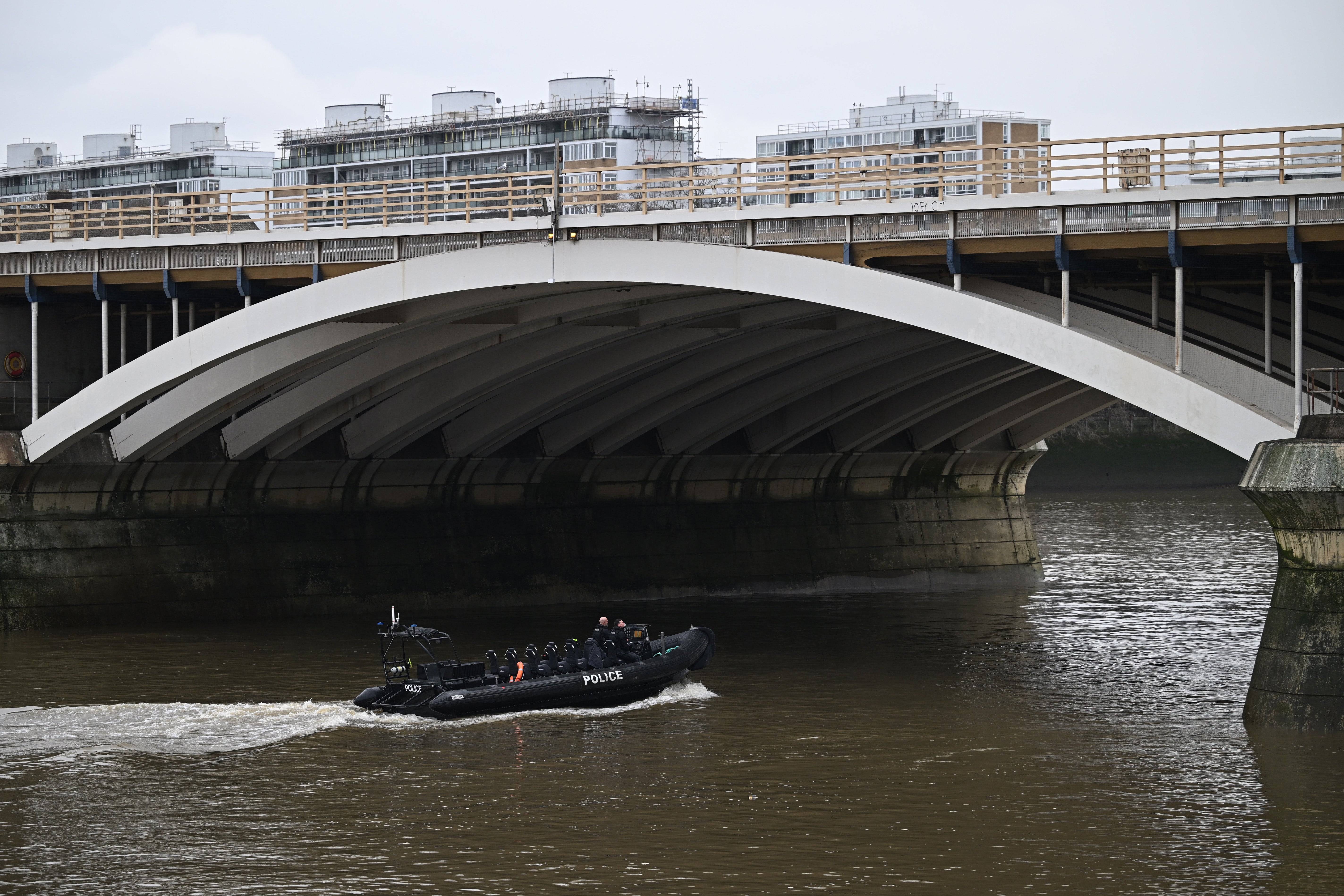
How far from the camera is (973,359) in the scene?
1428 inches

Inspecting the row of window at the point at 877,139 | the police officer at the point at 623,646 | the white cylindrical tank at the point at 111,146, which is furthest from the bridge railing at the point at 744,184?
the white cylindrical tank at the point at 111,146

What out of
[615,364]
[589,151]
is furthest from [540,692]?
[589,151]

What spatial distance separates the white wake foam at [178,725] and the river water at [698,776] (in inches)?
2.9

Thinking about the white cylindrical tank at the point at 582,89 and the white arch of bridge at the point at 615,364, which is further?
the white cylindrical tank at the point at 582,89

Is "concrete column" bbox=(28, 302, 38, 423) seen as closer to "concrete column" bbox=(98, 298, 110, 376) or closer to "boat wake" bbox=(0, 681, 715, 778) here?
"concrete column" bbox=(98, 298, 110, 376)

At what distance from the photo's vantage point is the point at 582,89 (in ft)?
320

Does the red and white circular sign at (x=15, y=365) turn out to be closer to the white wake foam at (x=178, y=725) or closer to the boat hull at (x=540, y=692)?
the white wake foam at (x=178, y=725)

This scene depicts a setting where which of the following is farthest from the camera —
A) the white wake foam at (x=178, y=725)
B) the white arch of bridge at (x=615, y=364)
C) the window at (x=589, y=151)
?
the window at (x=589, y=151)

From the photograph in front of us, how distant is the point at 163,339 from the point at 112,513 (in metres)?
4.76

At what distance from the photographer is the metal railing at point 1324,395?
854 inches

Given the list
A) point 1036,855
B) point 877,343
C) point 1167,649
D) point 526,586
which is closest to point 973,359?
point 877,343

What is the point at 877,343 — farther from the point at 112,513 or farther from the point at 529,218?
the point at 112,513

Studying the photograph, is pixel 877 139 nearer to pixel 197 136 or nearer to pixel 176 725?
pixel 197 136

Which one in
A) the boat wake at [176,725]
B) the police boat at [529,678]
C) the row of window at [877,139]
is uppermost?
the row of window at [877,139]
